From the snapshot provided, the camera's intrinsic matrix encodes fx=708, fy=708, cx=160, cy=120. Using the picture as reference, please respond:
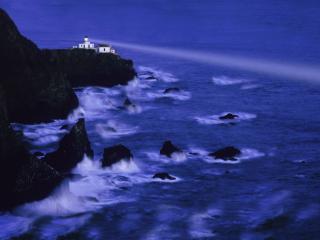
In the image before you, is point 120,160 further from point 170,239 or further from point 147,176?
point 170,239

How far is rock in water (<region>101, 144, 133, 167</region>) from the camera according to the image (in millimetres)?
72562

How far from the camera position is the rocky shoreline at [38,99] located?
204ft

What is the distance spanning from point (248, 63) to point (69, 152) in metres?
100

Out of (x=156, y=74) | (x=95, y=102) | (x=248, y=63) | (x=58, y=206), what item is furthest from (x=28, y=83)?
(x=248, y=63)

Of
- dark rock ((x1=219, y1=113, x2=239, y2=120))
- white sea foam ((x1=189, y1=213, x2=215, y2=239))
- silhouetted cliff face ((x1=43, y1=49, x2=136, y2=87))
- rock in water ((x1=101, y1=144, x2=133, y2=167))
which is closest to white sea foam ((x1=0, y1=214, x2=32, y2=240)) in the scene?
white sea foam ((x1=189, y1=213, x2=215, y2=239))

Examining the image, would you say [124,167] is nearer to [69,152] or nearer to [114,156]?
[114,156]

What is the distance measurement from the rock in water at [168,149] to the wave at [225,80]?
56586mm

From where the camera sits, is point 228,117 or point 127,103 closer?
point 228,117

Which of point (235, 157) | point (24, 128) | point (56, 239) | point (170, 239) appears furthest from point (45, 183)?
point (24, 128)

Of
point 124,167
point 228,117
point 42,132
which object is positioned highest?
point 228,117

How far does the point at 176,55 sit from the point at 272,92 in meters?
56.4

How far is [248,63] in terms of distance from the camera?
166 meters

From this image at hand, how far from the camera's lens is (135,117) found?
10119 centimetres

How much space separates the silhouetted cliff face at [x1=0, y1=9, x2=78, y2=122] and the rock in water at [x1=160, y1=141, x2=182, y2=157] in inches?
884
